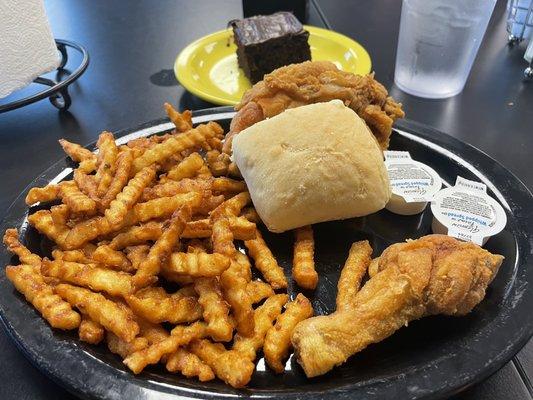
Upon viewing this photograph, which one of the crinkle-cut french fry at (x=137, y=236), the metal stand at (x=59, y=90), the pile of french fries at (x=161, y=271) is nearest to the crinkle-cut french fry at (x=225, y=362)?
the pile of french fries at (x=161, y=271)

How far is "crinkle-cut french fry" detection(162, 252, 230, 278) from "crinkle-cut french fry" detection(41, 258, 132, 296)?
0.13m

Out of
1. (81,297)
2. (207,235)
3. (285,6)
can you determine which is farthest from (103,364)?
(285,6)

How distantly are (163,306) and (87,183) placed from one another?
1.78ft

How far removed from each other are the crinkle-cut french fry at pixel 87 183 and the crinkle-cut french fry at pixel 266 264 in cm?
50

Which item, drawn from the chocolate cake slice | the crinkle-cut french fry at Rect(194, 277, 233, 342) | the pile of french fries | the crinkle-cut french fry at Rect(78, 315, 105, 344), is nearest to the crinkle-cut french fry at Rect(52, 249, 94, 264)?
the pile of french fries

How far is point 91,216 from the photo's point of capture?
1.41m

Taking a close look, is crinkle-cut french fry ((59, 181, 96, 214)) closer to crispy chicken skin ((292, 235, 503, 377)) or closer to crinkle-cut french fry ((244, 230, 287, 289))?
crinkle-cut french fry ((244, 230, 287, 289))

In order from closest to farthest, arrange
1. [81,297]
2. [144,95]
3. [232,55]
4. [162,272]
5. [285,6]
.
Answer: [81,297] → [162,272] → [144,95] → [232,55] → [285,6]

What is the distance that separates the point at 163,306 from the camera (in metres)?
1.18

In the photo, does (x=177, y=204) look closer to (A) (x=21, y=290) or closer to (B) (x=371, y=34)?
(A) (x=21, y=290)

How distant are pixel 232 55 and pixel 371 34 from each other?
110 centimetres

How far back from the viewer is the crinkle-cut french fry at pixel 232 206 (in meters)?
1.44

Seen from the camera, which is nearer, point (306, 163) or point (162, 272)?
point (162, 272)

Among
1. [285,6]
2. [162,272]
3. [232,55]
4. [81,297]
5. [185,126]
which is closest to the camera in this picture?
[81,297]
